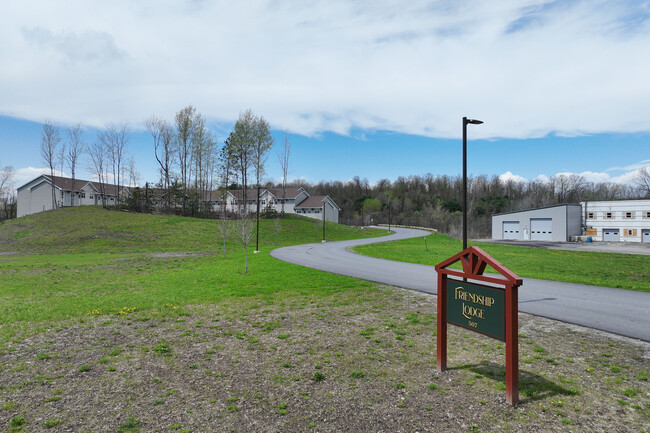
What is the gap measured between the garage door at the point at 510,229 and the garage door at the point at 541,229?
2.20 meters

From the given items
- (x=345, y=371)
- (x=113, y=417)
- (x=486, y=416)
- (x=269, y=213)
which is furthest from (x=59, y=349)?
(x=269, y=213)

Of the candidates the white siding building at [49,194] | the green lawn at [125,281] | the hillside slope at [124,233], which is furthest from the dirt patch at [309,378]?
the white siding building at [49,194]

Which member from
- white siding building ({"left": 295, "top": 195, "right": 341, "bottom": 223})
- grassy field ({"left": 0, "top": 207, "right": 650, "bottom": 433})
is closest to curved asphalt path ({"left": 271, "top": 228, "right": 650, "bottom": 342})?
grassy field ({"left": 0, "top": 207, "right": 650, "bottom": 433})

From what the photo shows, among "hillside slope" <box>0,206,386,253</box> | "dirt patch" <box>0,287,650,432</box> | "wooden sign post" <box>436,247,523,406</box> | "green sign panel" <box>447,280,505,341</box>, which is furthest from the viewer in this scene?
"hillside slope" <box>0,206,386,253</box>

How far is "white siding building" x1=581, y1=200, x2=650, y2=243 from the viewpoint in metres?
43.8

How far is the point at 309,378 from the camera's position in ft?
18.4

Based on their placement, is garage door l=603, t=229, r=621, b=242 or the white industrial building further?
garage door l=603, t=229, r=621, b=242

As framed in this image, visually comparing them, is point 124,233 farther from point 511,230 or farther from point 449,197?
point 449,197

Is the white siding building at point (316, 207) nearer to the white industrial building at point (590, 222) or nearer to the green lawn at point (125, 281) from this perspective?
the white industrial building at point (590, 222)

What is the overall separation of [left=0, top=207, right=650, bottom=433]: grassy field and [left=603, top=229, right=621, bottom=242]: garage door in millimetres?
48341

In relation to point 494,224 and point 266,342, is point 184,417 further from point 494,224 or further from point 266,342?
point 494,224

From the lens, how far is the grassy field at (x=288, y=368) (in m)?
4.41

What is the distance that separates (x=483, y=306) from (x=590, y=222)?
53704 mm

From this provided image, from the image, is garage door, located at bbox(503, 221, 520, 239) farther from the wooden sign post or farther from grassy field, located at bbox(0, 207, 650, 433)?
the wooden sign post
